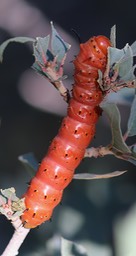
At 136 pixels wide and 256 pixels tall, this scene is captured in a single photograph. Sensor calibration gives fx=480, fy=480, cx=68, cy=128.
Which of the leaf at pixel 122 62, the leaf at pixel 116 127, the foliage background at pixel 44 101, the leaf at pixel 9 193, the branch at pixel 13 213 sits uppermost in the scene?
the leaf at pixel 122 62

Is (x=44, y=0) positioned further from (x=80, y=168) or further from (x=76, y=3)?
(x=80, y=168)

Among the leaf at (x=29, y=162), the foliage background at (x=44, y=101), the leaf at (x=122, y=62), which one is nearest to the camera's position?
the leaf at (x=122, y=62)

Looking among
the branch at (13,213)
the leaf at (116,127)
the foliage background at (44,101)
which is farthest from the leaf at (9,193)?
the foliage background at (44,101)

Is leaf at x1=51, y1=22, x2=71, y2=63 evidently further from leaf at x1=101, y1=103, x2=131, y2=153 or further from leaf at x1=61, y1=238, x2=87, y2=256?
leaf at x1=61, y1=238, x2=87, y2=256

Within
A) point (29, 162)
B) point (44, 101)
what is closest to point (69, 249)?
point (29, 162)

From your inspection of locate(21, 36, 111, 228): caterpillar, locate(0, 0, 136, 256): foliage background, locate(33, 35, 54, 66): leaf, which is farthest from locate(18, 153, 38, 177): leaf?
locate(0, 0, 136, 256): foliage background

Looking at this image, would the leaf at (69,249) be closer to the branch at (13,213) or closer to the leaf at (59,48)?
the branch at (13,213)

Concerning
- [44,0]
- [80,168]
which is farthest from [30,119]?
[44,0]
